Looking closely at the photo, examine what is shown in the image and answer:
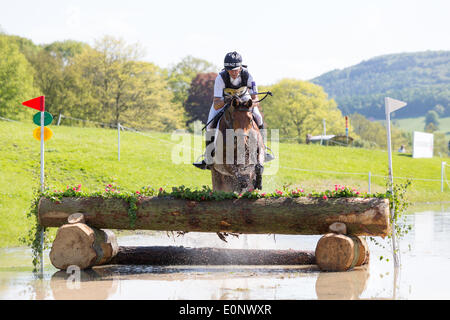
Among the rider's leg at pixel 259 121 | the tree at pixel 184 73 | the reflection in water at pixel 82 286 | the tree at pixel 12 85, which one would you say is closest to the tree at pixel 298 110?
the tree at pixel 184 73

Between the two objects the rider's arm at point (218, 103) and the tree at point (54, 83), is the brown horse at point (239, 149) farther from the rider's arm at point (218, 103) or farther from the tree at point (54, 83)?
the tree at point (54, 83)

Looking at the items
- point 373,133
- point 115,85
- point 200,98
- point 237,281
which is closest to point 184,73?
point 200,98

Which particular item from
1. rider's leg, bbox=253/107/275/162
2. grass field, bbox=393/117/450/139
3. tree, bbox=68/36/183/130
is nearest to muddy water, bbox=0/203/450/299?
rider's leg, bbox=253/107/275/162

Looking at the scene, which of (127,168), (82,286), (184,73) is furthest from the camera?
(184,73)

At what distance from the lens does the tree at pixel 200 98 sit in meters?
56.6

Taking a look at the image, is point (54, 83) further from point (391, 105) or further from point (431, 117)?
point (431, 117)

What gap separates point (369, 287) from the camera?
6859 millimetres

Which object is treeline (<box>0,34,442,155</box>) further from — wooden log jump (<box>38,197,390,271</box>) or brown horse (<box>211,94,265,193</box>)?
wooden log jump (<box>38,197,390,271</box>)

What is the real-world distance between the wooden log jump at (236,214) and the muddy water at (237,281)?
2.09 feet

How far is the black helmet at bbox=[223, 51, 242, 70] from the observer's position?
9241mm

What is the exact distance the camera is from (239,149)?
8641 mm

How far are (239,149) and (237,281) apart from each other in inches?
85.2
